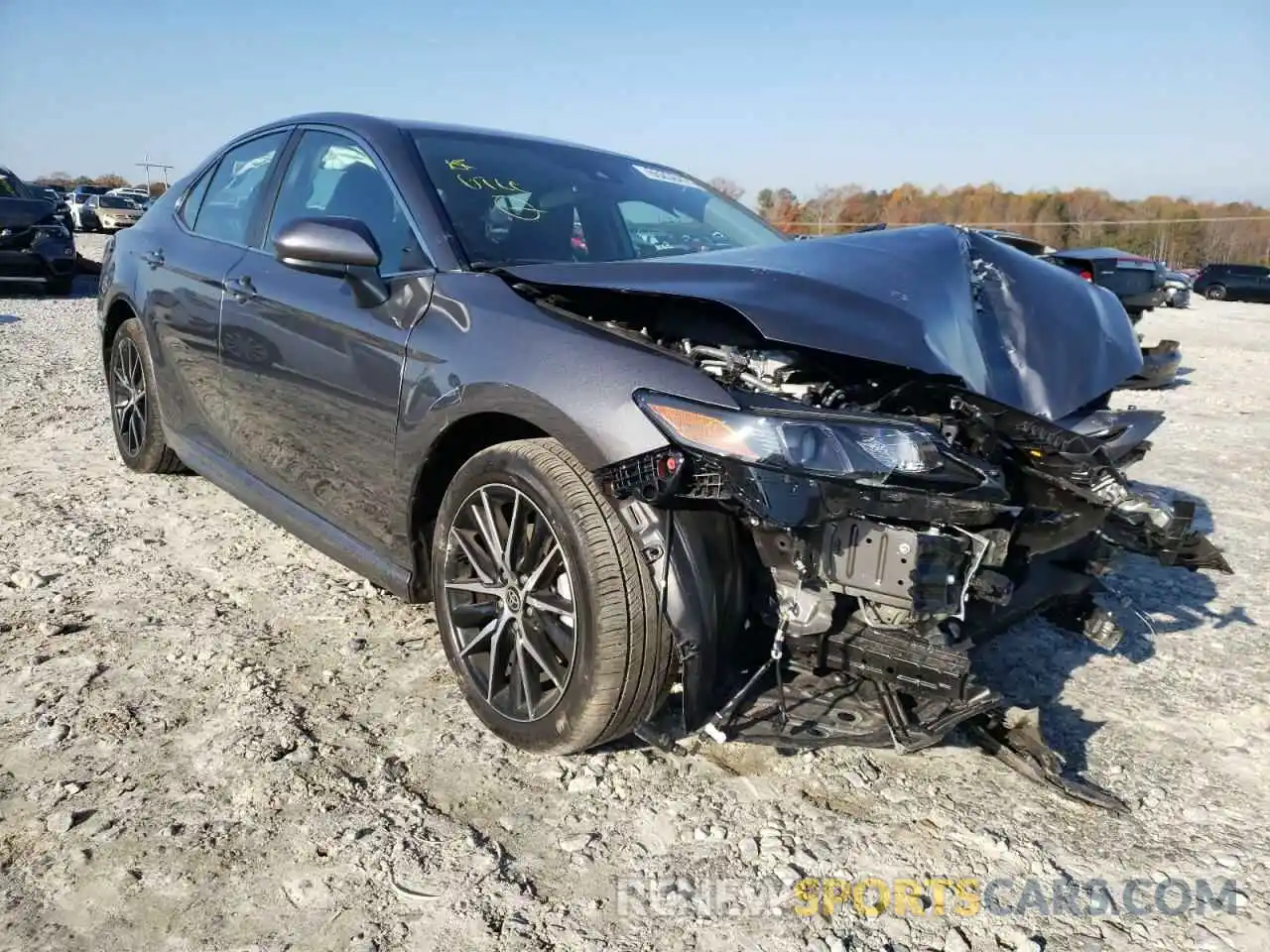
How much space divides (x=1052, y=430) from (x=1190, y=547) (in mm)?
591

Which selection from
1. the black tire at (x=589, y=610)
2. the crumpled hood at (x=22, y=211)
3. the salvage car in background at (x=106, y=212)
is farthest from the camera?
the salvage car in background at (x=106, y=212)

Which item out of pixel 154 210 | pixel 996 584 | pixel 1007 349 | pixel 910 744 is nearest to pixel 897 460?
pixel 996 584

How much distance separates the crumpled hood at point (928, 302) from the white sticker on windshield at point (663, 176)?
1.11 metres

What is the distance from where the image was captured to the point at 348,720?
101 inches

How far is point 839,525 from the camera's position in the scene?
200 cm

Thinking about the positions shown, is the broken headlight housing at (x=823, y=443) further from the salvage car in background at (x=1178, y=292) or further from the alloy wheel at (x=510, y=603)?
the salvage car in background at (x=1178, y=292)

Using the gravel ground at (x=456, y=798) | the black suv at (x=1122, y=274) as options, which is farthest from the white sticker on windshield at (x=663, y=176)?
the black suv at (x=1122, y=274)

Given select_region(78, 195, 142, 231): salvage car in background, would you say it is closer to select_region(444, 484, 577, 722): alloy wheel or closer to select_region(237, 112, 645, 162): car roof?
select_region(237, 112, 645, 162): car roof

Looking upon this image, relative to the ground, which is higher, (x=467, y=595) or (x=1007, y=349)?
(x=1007, y=349)

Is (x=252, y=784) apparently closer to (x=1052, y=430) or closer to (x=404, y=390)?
(x=404, y=390)

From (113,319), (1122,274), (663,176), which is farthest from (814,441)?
(1122,274)

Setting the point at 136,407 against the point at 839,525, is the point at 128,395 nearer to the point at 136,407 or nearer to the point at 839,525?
the point at 136,407

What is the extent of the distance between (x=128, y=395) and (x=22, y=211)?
9390 millimetres

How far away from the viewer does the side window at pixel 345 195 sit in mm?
2820
